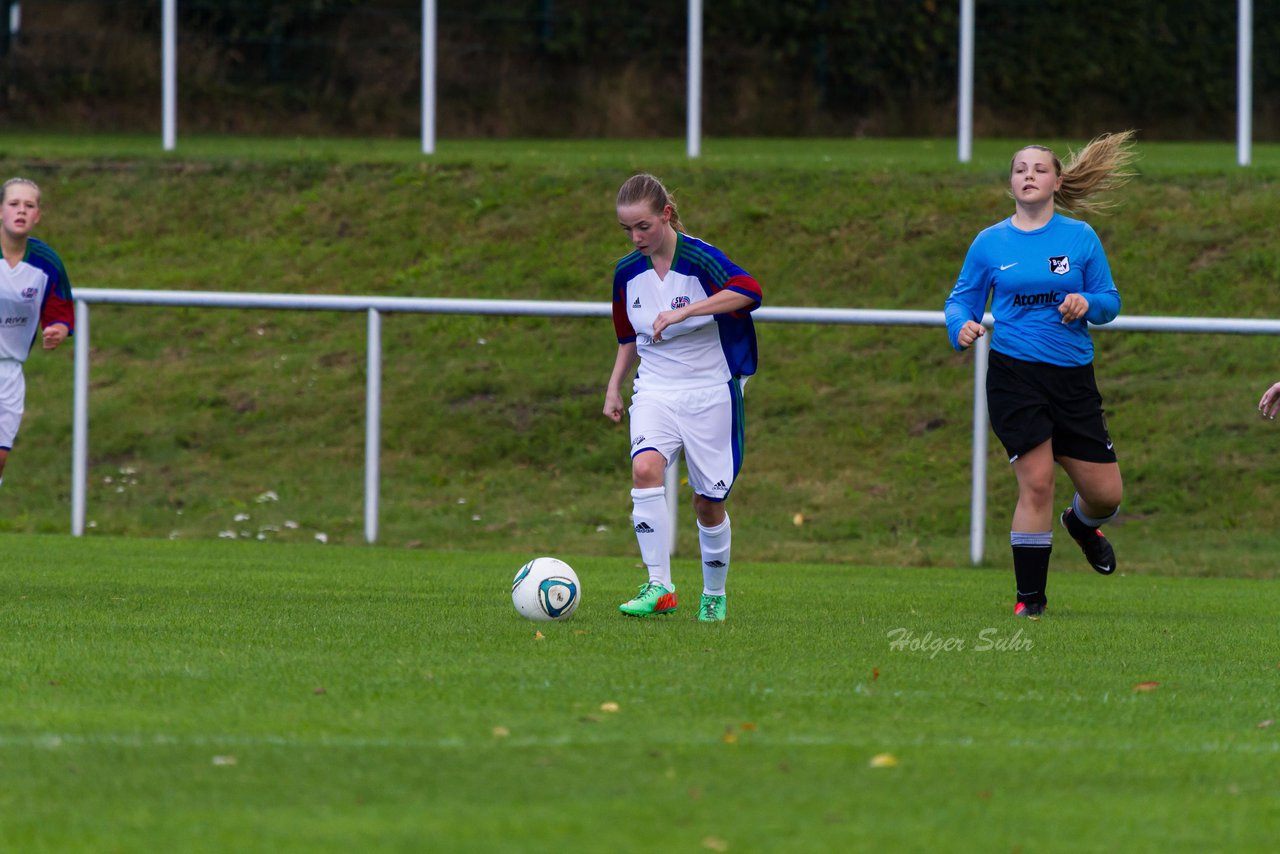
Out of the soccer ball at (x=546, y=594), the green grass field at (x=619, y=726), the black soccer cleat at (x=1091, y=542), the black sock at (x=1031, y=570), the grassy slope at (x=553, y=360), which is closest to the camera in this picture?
the green grass field at (x=619, y=726)

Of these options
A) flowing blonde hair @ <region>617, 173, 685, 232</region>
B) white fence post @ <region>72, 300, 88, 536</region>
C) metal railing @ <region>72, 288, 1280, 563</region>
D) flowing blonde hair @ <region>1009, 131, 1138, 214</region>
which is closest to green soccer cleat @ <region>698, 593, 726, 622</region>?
flowing blonde hair @ <region>617, 173, 685, 232</region>

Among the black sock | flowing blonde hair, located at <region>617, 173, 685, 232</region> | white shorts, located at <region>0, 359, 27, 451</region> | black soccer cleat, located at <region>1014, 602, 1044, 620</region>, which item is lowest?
black soccer cleat, located at <region>1014, 602, 1044, 620</region>

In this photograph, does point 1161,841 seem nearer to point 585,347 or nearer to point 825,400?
point 825,400

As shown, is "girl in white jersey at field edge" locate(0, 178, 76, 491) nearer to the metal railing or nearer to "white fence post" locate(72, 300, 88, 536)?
the metal railing

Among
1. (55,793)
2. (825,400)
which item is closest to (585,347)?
(825,400)

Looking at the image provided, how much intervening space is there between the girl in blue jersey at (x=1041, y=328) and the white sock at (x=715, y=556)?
1241mm

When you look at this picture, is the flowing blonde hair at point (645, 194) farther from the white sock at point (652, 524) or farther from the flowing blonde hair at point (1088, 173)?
the flowing blonde hair at point (1088, 173)

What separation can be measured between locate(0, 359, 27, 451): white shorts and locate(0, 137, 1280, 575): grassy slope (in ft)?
13.6

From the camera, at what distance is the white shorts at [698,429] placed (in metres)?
7.89

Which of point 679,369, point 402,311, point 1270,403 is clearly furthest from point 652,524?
point 402,311

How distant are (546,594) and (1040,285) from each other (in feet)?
7.90

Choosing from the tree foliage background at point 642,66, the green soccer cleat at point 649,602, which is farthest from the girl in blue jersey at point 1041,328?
the tree foliage background at point 642,66

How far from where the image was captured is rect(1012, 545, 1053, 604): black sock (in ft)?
27.6

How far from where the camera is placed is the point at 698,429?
25.9 ft
